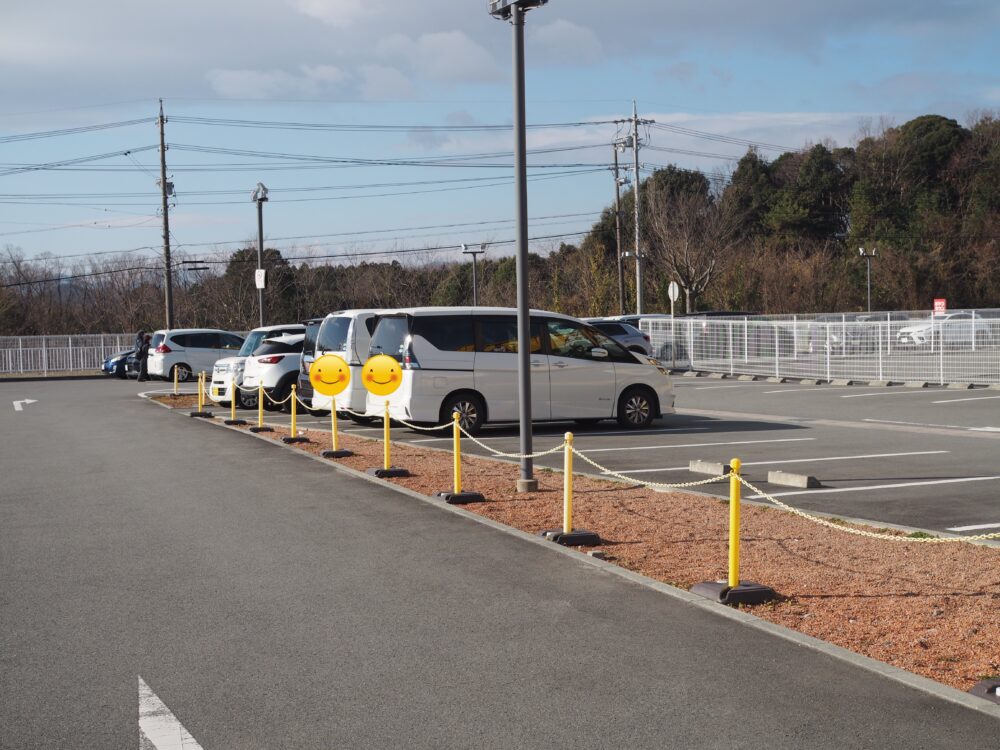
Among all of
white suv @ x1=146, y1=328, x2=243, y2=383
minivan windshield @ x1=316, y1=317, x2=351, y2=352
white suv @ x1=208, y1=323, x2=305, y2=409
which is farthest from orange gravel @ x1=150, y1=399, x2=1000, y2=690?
white suv @ x1=146, y1=328, x2=243, y2=383

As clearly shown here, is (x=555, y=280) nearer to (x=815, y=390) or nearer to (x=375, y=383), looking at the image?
A: (x=815, y=390)

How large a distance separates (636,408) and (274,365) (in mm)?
8545

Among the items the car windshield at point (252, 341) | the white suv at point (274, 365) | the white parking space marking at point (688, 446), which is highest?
the car windshield at point (252, 341)

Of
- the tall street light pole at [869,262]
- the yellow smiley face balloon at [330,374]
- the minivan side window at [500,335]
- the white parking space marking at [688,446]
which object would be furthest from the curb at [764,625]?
the tall street light pole at [869,262]

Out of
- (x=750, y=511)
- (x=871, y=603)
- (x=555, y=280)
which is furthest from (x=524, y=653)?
(x=555, y=280)

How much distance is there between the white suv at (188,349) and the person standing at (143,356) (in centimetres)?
227

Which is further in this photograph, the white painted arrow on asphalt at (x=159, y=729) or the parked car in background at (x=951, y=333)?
the parked car in background at (x=951, y=333)

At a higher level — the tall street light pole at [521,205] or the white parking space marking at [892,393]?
the tall street light pole at [521,205]

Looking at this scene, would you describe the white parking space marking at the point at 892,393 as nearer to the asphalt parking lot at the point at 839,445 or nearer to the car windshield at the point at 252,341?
the asphalt parking lot at the point at 839,445

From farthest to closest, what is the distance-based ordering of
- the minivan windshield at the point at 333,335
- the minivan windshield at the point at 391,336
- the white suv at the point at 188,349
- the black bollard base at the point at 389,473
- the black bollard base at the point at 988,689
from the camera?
the white suv at the point at 188,349 < the minivan windshield at the point at 333,335 < the minivan windshield at the point at 391,336 < the black bollard base at the point at 389,473 < the black bollard base at the point at 988,689

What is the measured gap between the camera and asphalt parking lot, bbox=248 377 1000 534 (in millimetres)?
10766

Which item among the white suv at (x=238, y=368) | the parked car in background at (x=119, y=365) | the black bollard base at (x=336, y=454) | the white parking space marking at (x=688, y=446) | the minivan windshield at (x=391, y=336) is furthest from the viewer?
the parked car in background at (x=119, y=365)

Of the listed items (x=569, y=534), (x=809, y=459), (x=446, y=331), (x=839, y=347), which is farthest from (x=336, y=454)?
(x=839, y=347)

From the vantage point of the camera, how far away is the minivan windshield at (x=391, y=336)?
17.5m
